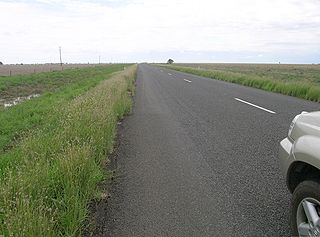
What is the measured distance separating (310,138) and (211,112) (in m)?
8.21

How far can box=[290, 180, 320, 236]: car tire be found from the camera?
9.65 feet

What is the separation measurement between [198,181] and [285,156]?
67.3 inches

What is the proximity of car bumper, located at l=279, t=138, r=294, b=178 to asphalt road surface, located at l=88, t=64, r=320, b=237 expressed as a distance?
642 mm

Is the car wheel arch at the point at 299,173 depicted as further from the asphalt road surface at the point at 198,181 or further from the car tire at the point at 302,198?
the asphalt road surface at the point at 198,181

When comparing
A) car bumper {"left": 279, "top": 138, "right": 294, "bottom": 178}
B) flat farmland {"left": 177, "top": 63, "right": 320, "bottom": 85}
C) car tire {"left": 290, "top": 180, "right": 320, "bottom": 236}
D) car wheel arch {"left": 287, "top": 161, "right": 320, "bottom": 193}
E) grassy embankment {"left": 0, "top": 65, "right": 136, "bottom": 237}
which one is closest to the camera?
car tire {"left": 290, "top": 180, "right": 320, "bottom": 236}

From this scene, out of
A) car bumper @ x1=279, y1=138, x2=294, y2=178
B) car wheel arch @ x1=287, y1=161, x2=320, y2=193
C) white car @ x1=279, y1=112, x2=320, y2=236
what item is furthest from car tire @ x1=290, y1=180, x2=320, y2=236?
car bumper @ x1=279, y1=138, x2=294, y2=178

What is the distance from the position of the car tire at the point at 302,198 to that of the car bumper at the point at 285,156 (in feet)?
1.10

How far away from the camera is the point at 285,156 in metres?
3.64

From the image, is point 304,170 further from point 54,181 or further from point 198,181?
point 54,181

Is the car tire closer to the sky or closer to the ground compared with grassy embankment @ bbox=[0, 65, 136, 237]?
closer to the sky

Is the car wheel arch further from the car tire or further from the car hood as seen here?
the car hood

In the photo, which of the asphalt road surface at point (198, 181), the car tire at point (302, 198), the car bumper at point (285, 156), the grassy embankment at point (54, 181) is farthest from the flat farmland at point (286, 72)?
the car tire at point (302, 198)

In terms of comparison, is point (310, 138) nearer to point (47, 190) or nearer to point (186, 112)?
point (47, 190)

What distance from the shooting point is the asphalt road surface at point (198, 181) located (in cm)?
381
